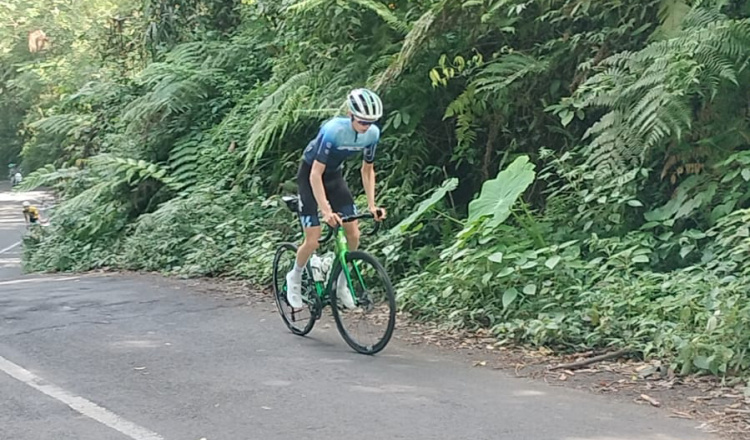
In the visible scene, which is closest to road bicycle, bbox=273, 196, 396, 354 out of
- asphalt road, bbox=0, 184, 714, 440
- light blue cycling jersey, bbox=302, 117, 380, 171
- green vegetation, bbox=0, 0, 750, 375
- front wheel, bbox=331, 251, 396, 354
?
A: front wheel, bbox=331, 251, 396, 354

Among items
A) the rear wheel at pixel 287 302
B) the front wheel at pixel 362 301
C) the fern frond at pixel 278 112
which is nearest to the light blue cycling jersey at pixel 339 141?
the front wheel at pixel 362 301

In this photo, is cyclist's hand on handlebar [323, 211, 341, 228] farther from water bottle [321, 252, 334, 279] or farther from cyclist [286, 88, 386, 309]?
water bottle [321, 252, 334, 279]

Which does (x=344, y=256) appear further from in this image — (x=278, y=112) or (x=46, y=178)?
(x=46, y=178)

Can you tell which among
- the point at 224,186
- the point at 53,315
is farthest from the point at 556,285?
the point at 224,186

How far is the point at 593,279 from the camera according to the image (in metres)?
7.28

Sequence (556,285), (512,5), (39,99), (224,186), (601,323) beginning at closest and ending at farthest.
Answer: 1. (601,323)
2. (556,285)
3. (512,5)
4. (224,186)
5. (39,99)

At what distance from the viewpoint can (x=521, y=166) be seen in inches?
A: 318

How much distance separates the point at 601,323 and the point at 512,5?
355cm

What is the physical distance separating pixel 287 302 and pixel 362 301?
0.88 m

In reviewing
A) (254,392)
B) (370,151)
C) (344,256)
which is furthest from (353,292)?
(254,392)

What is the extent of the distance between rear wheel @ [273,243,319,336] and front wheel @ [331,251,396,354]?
0.35 meters

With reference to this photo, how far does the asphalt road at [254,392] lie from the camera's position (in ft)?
16.6

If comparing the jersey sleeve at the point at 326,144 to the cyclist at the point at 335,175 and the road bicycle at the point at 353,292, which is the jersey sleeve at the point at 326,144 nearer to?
the cyclist at the point at 335,175

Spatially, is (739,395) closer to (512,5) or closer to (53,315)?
(512,5)
